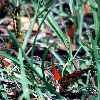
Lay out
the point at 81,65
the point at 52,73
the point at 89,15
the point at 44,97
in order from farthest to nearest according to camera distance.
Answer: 1. the point at 89,15
2. the point at 81,65
3. the point at 52,73
4. the point at 44,97

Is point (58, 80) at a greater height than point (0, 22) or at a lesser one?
lesser

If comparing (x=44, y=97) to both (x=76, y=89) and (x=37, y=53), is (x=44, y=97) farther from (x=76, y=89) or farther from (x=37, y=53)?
(x=37, y=53)

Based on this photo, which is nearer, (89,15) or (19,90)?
(19,90)

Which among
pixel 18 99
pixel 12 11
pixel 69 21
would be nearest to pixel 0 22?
pixel 12 11

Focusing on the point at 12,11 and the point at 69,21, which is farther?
the point at 69,21

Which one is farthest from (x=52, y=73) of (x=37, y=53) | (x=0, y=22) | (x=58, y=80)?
(x=0, y=22)

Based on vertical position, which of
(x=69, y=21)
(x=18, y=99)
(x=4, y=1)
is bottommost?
(x=18, y=99)

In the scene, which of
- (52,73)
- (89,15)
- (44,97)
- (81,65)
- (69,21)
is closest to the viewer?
(44,97)

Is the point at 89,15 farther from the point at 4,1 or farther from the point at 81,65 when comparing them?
the point at 81,65

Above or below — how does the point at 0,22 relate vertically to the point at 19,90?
above
